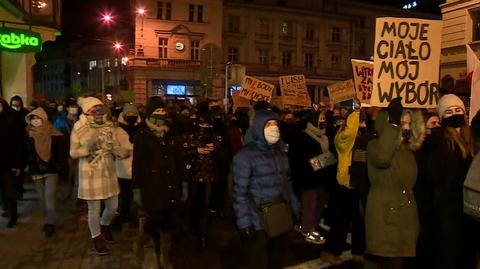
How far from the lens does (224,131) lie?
28.7ft

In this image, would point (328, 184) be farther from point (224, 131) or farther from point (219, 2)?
point (219, 2)

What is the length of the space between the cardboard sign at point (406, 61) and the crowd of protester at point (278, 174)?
287mm

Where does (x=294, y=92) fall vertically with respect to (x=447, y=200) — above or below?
above

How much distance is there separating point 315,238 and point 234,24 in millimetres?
47095

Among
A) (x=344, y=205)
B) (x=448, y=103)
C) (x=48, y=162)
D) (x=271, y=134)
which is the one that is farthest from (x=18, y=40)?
(x=448, y=103)

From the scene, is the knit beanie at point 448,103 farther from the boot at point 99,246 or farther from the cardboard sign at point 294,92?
the cardboard sign at point 294,92

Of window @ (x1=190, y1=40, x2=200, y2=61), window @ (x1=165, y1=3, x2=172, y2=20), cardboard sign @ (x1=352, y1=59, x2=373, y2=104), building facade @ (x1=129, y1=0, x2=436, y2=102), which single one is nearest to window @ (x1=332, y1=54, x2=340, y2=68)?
building facade @ (x1=129, y1=0, x2=436, y2=102)

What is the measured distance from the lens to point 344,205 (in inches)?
266

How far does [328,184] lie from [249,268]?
3.43 meters

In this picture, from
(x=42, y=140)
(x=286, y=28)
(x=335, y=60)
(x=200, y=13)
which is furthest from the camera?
(x=335, y=60)

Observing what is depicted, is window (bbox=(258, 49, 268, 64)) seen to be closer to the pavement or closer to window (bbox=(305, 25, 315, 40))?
window (bbox=(305, 25, 315, 40))

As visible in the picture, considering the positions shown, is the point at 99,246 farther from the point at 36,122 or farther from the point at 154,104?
the point at 36,122

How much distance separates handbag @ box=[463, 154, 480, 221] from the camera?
12.4 ft

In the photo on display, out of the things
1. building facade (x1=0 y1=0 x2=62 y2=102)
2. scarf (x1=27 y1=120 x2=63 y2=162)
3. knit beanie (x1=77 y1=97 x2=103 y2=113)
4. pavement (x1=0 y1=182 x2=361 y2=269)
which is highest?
building facade (x1=0 y1=0 x2=62 y2=102)
